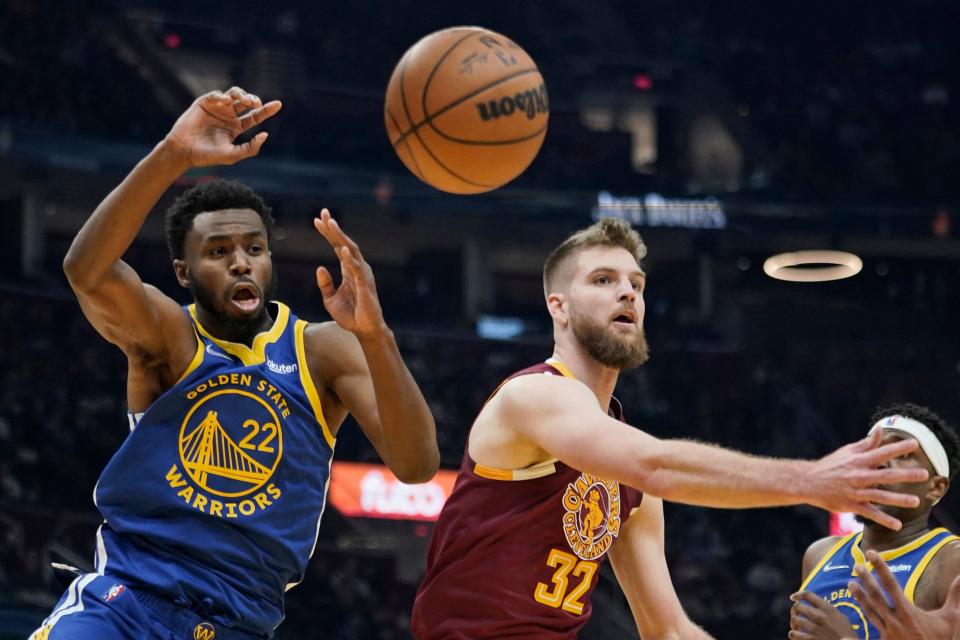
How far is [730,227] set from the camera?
1967cm

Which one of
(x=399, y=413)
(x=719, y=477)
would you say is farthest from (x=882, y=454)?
(x=399, y=413)

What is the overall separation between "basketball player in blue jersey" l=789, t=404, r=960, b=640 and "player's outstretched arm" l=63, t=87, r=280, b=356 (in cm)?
228

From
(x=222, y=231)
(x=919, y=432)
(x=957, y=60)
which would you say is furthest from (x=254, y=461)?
(x=957, y=60)

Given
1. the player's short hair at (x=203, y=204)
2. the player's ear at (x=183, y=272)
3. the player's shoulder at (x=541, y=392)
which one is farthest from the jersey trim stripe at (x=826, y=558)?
the player's ear at (x=183, y=272)

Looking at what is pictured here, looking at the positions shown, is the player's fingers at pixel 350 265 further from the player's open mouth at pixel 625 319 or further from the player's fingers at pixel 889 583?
the player's fingers at pixel 889 583

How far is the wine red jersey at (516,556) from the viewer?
12.0 feet

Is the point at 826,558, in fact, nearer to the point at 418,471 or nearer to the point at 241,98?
the point at 418,471

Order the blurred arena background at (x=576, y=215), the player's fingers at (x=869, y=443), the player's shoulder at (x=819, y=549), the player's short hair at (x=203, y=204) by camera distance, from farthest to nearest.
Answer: the blurred arena background at (x=576, y=215)
the player's shoulder at (x=819, y=549)
the player's short hair at (x=203, y=204)
the player's fingers at (x=869, y=443)

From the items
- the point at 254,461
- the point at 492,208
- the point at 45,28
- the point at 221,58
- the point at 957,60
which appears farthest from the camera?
the point at 957,60

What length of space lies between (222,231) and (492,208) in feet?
50.0

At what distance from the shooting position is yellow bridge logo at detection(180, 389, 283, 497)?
3.63 meters

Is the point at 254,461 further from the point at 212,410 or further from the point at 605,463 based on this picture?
the point at 605,463

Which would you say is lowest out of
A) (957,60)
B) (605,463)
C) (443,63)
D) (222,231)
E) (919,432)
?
(605,463)

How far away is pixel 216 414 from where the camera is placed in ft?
12.2
